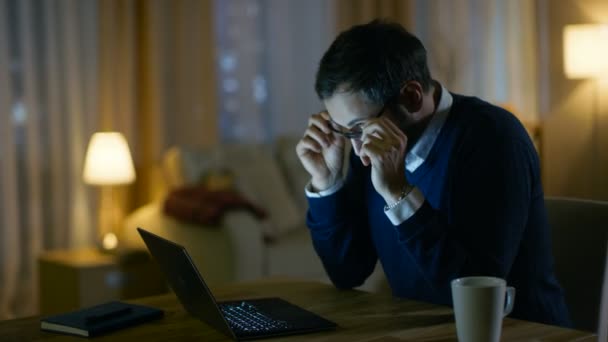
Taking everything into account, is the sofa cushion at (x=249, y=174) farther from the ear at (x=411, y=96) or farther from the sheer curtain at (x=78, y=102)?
the ear at (x=411, y=96)

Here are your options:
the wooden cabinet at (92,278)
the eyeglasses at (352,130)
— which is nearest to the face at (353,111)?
the eyeglasses at (352,130)

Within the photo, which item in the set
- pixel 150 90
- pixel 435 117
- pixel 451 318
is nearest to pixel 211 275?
pixel 150 90

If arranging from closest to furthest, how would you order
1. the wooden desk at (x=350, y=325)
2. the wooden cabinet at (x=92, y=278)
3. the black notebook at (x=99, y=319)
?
the wooden desk at (x=350, y=325) → the black notebook at (x=99, y=319) → the wooden cabinet at (x=92, y=278)

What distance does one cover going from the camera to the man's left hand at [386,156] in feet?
5.08

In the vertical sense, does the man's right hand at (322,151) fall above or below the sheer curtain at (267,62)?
below

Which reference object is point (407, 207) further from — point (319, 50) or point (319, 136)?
point (319, 50)

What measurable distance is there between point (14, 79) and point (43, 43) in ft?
0.76

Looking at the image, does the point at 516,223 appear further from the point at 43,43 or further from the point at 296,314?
the point at 43,43

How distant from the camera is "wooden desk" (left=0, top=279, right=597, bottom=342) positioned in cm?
133

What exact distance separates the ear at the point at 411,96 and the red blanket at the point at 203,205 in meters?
2.38

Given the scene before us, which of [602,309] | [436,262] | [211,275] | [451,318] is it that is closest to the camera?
[451,318]

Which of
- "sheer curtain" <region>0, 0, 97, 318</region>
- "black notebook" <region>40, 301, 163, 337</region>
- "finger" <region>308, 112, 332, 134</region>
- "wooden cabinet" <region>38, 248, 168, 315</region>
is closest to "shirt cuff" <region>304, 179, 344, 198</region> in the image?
"finger" <region>308, 112, 332, 134</region>

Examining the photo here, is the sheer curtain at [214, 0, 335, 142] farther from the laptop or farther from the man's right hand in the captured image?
the laptop

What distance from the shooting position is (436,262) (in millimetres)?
1535
